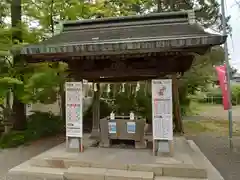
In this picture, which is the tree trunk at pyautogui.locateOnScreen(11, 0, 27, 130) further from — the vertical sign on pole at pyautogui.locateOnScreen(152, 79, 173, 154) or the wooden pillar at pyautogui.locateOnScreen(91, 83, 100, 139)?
the vertical sign on pole at pyautogui.locateOnScreen(152, 79, 173, 154)

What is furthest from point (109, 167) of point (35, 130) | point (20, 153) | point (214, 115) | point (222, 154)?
point (214, 115)

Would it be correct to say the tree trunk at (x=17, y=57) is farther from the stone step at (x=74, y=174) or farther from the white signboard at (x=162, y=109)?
the white signboard at (x=162, y=109)

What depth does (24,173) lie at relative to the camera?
5148 millimetres

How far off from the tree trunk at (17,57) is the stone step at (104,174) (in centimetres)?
378

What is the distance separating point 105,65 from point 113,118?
1447mm

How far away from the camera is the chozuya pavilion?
15.6 ft

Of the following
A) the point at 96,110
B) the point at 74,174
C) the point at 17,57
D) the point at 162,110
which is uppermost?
the point at 17,57

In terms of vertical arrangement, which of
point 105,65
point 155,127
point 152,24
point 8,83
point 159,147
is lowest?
point 159,147

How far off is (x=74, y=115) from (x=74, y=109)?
0.15 m

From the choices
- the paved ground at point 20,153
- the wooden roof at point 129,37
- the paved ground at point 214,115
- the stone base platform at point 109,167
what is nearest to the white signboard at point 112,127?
the stone base platform at point 109,167

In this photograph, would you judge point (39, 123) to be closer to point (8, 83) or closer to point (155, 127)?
point (8, 83)

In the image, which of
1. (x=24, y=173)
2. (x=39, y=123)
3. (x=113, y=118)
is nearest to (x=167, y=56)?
(x=113, y=118)

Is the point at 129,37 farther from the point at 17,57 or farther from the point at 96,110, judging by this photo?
the point at 17,57

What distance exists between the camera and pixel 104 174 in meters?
4.77
